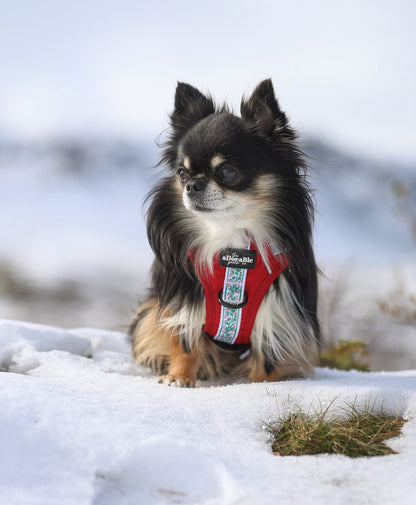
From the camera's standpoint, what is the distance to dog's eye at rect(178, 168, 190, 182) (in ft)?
9.23

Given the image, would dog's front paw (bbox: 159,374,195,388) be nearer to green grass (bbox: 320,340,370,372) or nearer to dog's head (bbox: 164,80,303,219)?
dog's head (bbox: 164,80,303,219)

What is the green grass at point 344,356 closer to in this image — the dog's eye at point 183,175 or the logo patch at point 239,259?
the logo patch at point 239,259

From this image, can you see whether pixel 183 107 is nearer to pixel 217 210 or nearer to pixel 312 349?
pixel 217 210

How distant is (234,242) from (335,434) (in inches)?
45.6

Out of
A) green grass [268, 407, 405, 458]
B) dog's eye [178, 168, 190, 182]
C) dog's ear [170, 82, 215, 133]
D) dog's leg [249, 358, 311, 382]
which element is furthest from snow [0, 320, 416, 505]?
dog's ear [170, 82, 215, 133]

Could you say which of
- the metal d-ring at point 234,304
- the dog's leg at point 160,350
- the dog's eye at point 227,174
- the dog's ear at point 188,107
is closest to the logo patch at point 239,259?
the metal d-ring at point 234,304

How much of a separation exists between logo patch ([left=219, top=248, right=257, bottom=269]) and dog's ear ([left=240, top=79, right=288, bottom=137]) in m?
0.64

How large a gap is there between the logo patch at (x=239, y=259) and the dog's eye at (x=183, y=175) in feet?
1.47

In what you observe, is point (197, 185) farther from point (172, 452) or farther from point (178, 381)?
point (172, 452)

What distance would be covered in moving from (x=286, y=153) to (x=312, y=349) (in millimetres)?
1171

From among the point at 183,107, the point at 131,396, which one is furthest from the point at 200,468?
the point at 183,107

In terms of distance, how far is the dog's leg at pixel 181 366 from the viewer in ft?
9.78

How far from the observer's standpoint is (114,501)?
1.70 meters

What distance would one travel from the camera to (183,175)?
284cm
